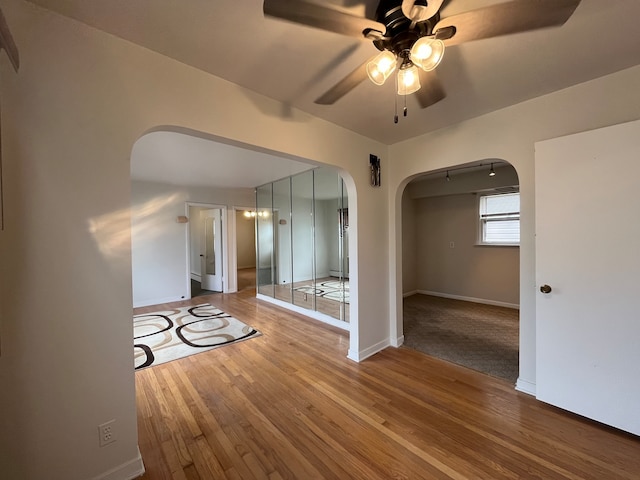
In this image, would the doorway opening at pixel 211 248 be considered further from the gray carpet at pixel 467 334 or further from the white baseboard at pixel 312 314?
the gray carpet at pixel 467 334

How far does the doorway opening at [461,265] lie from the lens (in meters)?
3.36

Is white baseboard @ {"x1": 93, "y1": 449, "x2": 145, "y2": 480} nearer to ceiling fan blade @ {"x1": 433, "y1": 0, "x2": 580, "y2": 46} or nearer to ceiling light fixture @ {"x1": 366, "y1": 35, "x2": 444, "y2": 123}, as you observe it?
ceiling light fixture @ {"x1": 366, "y1": 35, "x2": 444, "y2": 123}

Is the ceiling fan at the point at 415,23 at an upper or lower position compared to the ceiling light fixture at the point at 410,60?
upper

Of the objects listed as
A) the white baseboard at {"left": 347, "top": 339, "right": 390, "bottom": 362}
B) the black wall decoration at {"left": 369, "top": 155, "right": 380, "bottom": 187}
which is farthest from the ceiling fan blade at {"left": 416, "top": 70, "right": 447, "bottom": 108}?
the white baseboard at {"left": 347, "top": 339, "right": 390, "bottom": 362}

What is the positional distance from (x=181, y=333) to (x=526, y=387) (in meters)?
4.02

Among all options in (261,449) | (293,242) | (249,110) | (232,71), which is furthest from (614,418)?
(293,242)

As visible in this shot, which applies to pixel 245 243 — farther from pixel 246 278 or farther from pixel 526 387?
pixel 526 387

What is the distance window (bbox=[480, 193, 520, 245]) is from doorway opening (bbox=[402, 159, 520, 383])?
2 centimetres

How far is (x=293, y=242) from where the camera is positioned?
5387 millimetres

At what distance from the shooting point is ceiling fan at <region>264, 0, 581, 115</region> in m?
0.96

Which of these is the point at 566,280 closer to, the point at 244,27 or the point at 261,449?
the point at 261,449

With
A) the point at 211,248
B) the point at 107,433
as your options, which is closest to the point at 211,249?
the point at 211,248

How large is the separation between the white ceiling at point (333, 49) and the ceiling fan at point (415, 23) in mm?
232

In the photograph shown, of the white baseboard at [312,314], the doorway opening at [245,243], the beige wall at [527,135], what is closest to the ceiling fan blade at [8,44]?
the beige wall at [527,135]
